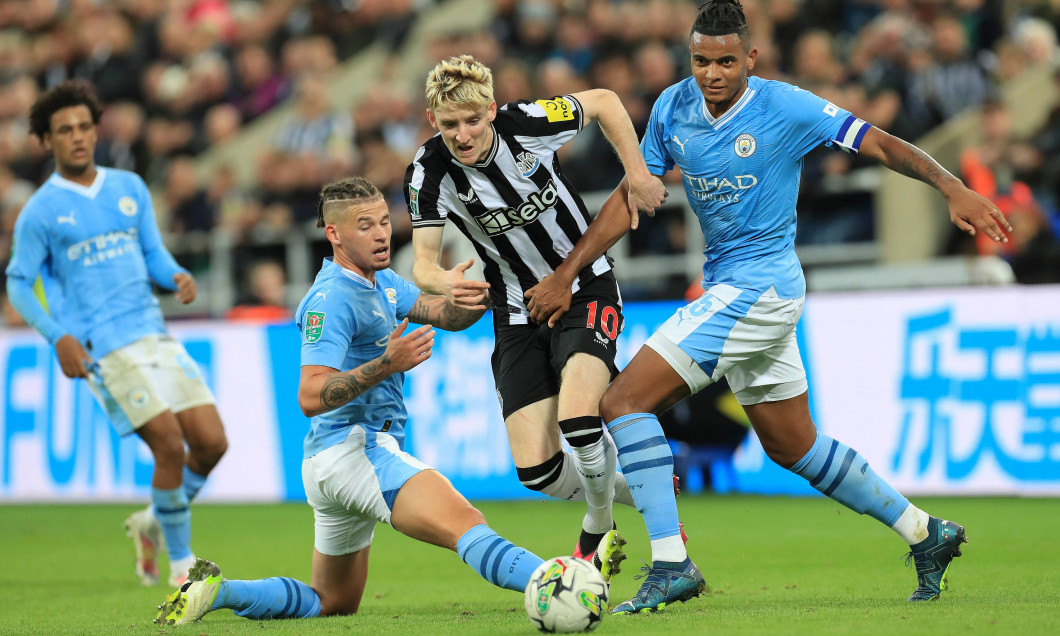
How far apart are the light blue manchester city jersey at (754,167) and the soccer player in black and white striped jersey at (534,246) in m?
0.23

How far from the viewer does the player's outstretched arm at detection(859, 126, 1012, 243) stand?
185 inches

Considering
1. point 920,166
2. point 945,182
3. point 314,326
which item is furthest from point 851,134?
point 314,326

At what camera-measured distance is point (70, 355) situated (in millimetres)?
7262

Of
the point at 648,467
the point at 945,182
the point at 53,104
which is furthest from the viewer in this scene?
the point at 53,104

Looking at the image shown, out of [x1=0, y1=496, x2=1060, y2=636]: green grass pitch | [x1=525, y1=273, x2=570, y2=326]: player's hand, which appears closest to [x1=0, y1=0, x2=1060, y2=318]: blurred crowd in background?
[x1=0, y1=496, x2=1060, y2=636]: green grass pitch

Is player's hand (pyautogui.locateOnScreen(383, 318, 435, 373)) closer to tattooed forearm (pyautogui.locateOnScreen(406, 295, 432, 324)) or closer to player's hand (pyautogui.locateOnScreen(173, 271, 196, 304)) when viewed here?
tattooed forearm (pyautogui.locateOnScreen(406, 295, 432, 324))

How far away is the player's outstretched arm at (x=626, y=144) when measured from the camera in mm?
5359

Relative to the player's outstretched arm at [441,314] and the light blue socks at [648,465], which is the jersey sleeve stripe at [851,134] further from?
the player's outstretched arm at [441,314]

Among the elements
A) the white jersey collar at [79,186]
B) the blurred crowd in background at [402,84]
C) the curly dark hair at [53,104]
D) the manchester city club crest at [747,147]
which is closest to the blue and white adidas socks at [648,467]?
the manchester city club crest at [747,147]

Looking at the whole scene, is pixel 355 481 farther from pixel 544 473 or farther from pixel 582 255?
pixel 582 255

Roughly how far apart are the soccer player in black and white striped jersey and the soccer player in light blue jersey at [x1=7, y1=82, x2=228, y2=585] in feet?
7.67

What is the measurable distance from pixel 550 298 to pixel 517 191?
0.54 metres

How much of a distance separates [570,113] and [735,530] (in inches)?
144

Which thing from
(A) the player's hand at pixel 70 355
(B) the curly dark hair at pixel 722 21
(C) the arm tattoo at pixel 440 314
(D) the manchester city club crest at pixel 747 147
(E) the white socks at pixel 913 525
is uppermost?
(B) the curly dark hair at pixel 722 21
